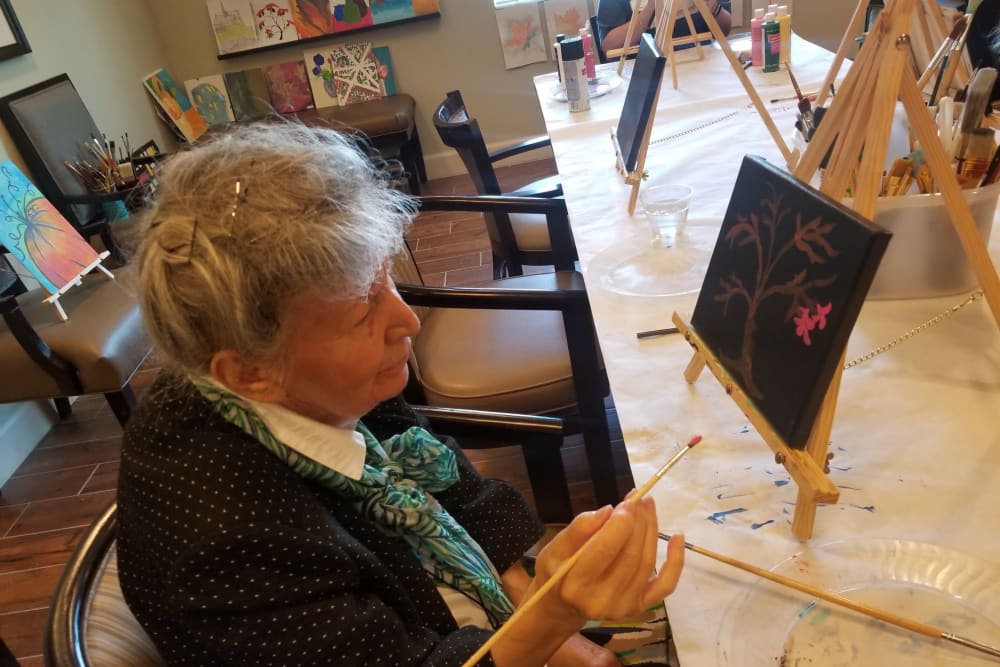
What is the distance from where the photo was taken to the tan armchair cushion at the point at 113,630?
0.74m

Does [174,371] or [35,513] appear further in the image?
[35,513]

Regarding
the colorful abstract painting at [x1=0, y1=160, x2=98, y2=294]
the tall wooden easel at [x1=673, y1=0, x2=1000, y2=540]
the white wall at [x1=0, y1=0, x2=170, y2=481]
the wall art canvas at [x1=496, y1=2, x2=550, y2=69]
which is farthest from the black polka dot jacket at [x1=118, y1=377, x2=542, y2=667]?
the wall art canvas at [x1=496, y1=2, x2=550, y2=69]

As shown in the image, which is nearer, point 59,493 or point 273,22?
point 59,493

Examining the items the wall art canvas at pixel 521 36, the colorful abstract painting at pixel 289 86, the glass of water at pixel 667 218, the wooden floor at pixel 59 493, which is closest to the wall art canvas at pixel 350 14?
the colorful abstract painting at pixel 289 86

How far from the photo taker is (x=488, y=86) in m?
4.43

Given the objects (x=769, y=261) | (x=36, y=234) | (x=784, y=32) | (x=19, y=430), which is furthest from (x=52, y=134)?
(x=769, y=261)

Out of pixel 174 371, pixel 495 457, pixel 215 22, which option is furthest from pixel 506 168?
pixel 174 371

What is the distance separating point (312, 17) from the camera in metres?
4.18

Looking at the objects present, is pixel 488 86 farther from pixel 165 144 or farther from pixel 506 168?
pixel 165 144

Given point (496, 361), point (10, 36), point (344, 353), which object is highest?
point (10, 36)

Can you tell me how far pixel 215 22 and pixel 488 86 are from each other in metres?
1.64

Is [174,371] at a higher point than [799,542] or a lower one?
higher

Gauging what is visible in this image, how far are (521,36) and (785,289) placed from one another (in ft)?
12.9

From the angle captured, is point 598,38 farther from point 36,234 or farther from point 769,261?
point 769,261
